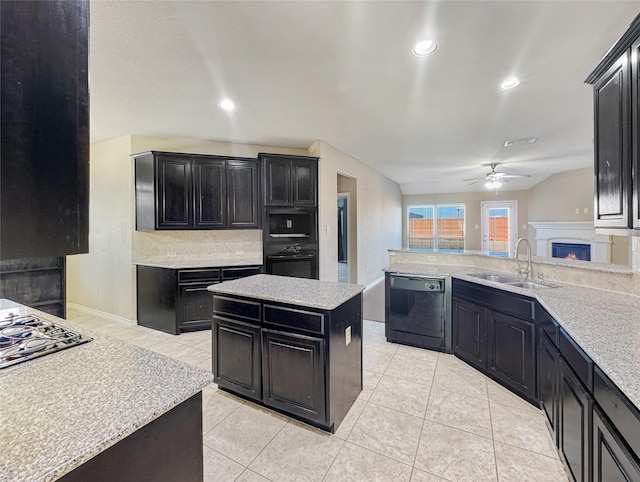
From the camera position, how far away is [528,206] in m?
8.76

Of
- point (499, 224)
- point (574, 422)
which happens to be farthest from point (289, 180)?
point (499, 224)

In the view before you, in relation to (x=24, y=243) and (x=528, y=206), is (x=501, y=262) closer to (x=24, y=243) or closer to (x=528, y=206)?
(x=24, y=243)

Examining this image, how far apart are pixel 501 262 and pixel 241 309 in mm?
2707

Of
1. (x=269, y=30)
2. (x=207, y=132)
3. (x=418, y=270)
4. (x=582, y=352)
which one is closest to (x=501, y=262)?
(x=418, y=270)

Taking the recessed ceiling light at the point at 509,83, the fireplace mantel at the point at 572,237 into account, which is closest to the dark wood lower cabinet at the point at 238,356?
the recessed ceiling light at the point at 509,83

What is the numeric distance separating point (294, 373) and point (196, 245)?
318 centimetres

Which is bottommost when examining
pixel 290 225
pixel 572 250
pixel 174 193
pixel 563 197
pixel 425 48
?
pixel 572 250

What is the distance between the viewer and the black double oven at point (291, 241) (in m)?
4.27

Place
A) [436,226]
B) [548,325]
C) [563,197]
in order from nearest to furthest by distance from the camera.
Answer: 1. [548,325]
2. [563,197]
3. [436,226]

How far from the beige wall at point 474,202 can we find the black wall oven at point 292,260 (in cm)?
714

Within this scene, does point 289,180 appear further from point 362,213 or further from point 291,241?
point 362,213

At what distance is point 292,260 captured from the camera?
432 cm

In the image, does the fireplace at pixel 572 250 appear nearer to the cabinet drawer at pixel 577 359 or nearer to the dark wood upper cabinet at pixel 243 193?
the cabinet drawer at pixel 577 359

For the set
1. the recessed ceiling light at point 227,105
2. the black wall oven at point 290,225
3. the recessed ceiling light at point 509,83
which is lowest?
the black wall oven at point 290,225
